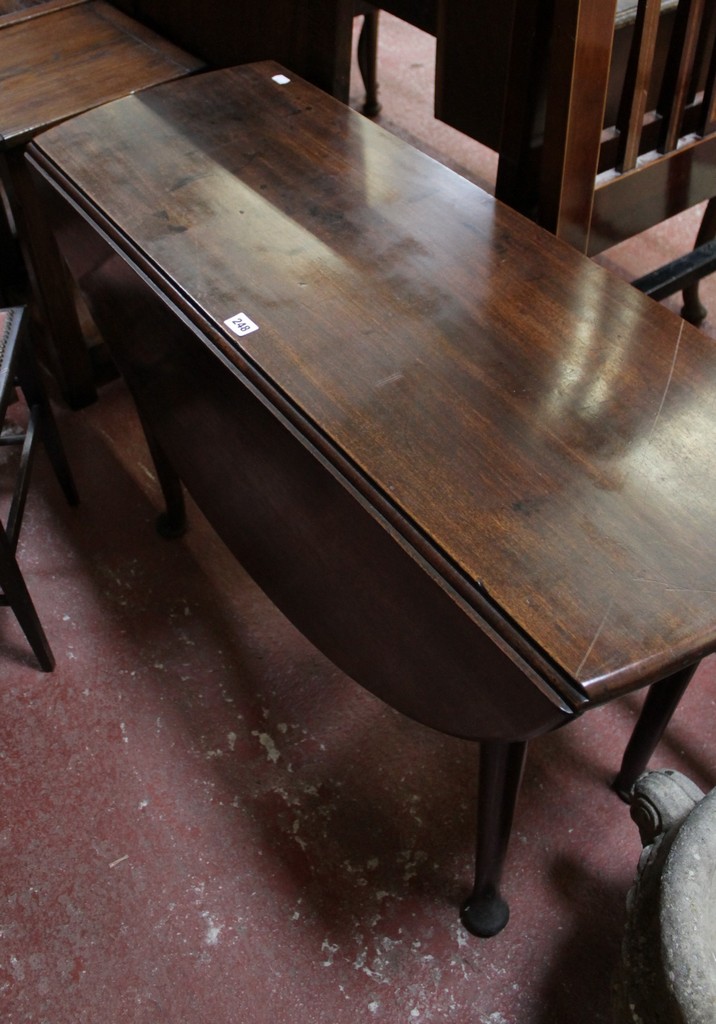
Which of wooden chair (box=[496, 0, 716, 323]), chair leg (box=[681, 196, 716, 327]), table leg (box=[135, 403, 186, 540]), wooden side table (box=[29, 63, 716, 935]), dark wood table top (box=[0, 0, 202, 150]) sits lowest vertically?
table leg (box=[135, 403, 186, 540])

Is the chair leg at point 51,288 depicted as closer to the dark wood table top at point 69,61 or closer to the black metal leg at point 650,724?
the dark wood table top at point 69,61

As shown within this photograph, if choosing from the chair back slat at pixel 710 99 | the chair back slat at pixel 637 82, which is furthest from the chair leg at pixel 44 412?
the chair back slat at pixel 710 99

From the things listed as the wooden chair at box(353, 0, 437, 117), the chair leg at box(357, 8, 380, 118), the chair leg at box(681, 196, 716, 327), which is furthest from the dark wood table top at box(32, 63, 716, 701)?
the chair leg at box(357, 8, 380, 118)

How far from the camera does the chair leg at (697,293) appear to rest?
2.09 meters

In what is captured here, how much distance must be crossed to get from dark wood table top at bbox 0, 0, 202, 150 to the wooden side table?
223 mm

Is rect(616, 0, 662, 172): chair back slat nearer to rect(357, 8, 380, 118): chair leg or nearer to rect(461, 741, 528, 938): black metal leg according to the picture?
rect(461, 741, 528, 938): black metal leg

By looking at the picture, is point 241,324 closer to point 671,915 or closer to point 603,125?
point 603,125

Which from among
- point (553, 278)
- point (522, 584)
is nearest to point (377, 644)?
point (522, 584)

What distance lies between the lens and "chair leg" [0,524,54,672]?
56.4 inches

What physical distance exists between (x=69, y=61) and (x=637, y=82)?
3.75 ft

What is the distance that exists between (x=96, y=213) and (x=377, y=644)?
74 cm

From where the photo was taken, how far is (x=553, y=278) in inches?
45.6

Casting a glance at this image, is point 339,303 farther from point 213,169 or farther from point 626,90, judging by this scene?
point 626,90

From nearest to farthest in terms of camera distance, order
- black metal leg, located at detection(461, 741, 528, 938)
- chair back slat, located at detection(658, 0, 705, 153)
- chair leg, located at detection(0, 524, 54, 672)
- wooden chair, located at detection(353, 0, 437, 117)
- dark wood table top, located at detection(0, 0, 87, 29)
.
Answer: black metal leg, located at detection(461, 741, 528, 938) < chair back slat, located at detection(658, 0, 705, 153) < chair leg, located at detection(0, 524, 54, 672) < dark wood table top, located at detection(0, 0, 87, 29) < wooden chair, located at detection(353, 0, 437, 117)
